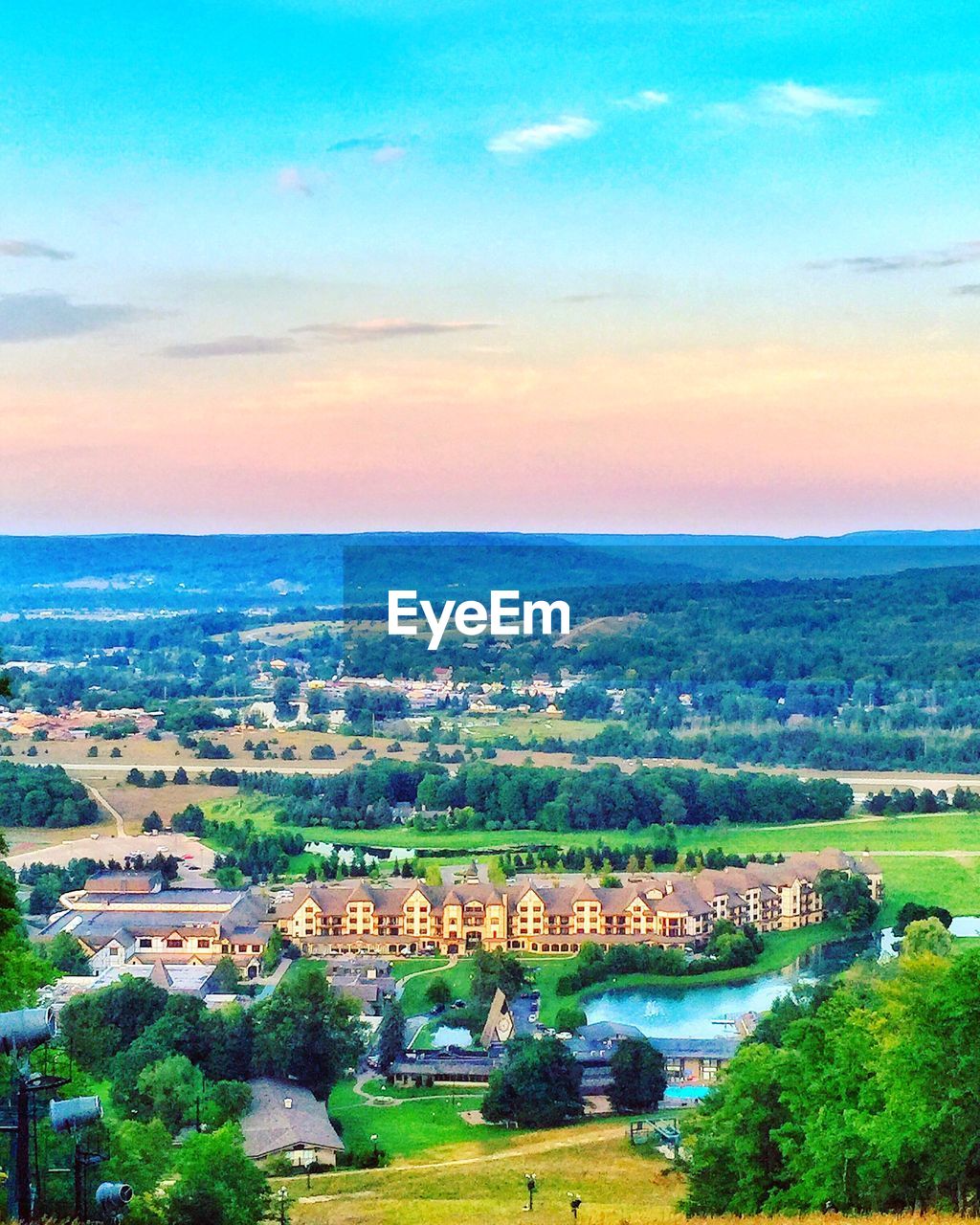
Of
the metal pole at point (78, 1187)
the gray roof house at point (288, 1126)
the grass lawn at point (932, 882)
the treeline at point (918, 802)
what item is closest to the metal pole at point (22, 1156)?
the metal pole at point (78, 1187)

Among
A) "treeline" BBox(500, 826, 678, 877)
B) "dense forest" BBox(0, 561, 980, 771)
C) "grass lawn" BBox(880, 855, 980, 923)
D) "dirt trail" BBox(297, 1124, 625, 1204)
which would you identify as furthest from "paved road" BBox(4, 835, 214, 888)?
"dirt trail" BBox(297, 1124, 625, 1204)

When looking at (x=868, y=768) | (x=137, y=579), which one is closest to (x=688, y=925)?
(x=868, y=768)

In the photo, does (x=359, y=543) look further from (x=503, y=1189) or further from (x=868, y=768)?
(x=503, y=1189)

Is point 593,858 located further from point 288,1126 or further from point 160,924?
point 288,1126

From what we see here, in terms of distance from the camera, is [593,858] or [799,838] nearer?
[593,858]

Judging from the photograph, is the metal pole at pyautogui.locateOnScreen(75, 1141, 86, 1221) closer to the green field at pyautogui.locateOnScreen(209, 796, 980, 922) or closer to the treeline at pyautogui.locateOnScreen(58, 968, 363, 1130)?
the treeline at pyautogui.locateOnScreen(58, 968, 363, 1130)

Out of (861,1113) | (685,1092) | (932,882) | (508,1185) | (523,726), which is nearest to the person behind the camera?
(861,1113)

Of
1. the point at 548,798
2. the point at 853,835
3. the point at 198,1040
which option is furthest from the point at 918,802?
the point at 198,1040
